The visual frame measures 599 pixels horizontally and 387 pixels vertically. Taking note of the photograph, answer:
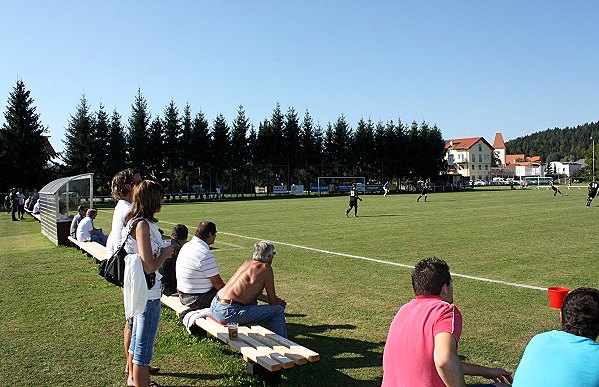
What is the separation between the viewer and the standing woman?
4.25m

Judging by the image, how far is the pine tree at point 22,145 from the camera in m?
→ 49.2

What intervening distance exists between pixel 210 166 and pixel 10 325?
195 feet

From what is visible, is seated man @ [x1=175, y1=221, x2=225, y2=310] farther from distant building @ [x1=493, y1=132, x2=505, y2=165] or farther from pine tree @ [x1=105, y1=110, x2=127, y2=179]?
distant building @ [x1=493, y1=132, x2=505, y2=165]

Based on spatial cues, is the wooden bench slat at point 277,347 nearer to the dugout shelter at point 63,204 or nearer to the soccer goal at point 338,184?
the dugout shelter at point 63,204

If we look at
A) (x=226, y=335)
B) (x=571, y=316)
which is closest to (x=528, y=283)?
(x=226, y=335)

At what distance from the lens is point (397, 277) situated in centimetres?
1028

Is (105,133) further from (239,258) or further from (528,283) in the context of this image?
(528,283)

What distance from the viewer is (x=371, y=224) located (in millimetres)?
22062

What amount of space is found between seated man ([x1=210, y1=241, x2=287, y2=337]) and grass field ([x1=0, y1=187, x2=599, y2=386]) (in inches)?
19.5

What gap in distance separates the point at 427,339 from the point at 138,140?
205ft

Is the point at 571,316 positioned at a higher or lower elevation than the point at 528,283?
higher

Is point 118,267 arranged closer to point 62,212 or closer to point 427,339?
point 427,339

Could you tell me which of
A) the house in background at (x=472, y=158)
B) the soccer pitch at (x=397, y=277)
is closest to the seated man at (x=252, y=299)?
the soccer pitch at (x=397, y=277)

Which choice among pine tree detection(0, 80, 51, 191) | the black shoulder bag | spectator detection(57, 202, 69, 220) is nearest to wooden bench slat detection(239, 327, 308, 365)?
the black shoulder bag
